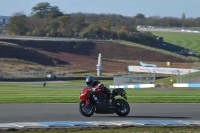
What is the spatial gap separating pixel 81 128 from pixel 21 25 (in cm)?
10989

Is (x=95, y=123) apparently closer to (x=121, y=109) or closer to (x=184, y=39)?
(x=121, y=109)

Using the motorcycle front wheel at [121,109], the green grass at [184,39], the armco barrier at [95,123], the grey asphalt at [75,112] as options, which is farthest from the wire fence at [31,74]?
the green grass at [184,39]

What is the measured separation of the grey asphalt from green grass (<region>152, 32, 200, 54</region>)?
110 m

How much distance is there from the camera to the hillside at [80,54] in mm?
90188

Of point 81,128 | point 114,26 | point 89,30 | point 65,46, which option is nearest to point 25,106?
point 81,128

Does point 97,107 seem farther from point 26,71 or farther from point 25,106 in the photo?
point 26,71

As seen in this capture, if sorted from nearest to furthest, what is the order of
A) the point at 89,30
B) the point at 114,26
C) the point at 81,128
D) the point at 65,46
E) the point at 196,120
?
the point at 81,128 < the point at 196,120 < the point at 65,46 < the point at 89,30 < the point at 114,26

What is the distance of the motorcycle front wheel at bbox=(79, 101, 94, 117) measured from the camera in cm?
1861

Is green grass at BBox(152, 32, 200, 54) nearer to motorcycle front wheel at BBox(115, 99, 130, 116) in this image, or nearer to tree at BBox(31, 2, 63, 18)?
tree at BBox(31, 2, 63, 18)

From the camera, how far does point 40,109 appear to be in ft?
70.0

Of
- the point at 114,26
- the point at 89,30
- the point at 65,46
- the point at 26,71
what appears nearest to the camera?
the point at 26,71

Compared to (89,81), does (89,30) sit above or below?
above

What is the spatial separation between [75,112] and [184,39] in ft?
414

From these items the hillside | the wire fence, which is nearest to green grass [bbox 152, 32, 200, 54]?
the hillside
